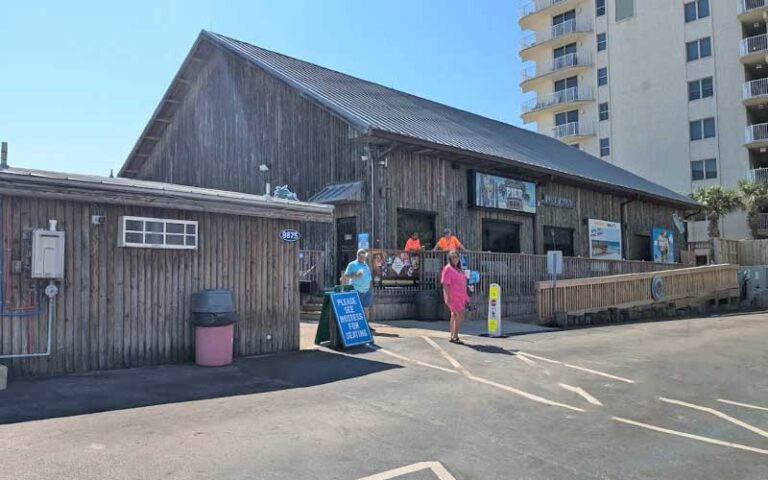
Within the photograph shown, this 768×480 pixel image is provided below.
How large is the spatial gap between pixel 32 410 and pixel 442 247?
1134cm

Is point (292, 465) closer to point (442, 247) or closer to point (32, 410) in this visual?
point (32, 410)

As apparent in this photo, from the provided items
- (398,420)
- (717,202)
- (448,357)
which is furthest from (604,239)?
(398,420)

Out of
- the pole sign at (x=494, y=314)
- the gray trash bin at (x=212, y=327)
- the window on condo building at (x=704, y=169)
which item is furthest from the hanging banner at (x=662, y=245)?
the gray trash bin at (x=212, y=327)

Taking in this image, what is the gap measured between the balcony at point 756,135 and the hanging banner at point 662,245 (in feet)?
52.1

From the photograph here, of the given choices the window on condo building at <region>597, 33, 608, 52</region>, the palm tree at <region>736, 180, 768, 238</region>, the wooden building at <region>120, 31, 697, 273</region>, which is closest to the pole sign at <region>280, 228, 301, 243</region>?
the wooden building at <region>120, 31, 697, 273</region>

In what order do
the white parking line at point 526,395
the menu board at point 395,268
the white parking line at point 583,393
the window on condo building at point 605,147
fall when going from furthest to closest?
the window on condo building at point 605,147 < the menu board at point 395,268 < the white parking line at point 583,393 < the white parking line at point 526,395

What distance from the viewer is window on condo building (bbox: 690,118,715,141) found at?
44125mm

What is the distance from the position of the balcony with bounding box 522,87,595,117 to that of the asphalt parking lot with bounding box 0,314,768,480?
147 ft

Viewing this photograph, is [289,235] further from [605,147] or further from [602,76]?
[602,76]

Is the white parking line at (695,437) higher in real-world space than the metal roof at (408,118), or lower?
lower

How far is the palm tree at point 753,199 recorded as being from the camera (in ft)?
127

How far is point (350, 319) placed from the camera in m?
10.8

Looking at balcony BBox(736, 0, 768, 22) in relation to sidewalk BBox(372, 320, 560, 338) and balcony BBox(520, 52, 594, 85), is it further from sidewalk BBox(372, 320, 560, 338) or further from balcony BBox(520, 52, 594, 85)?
sidewalk BBox(372, 320, 560, 338)

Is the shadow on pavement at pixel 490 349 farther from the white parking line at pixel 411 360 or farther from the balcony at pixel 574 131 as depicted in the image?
the balcony at pixel 574 131
